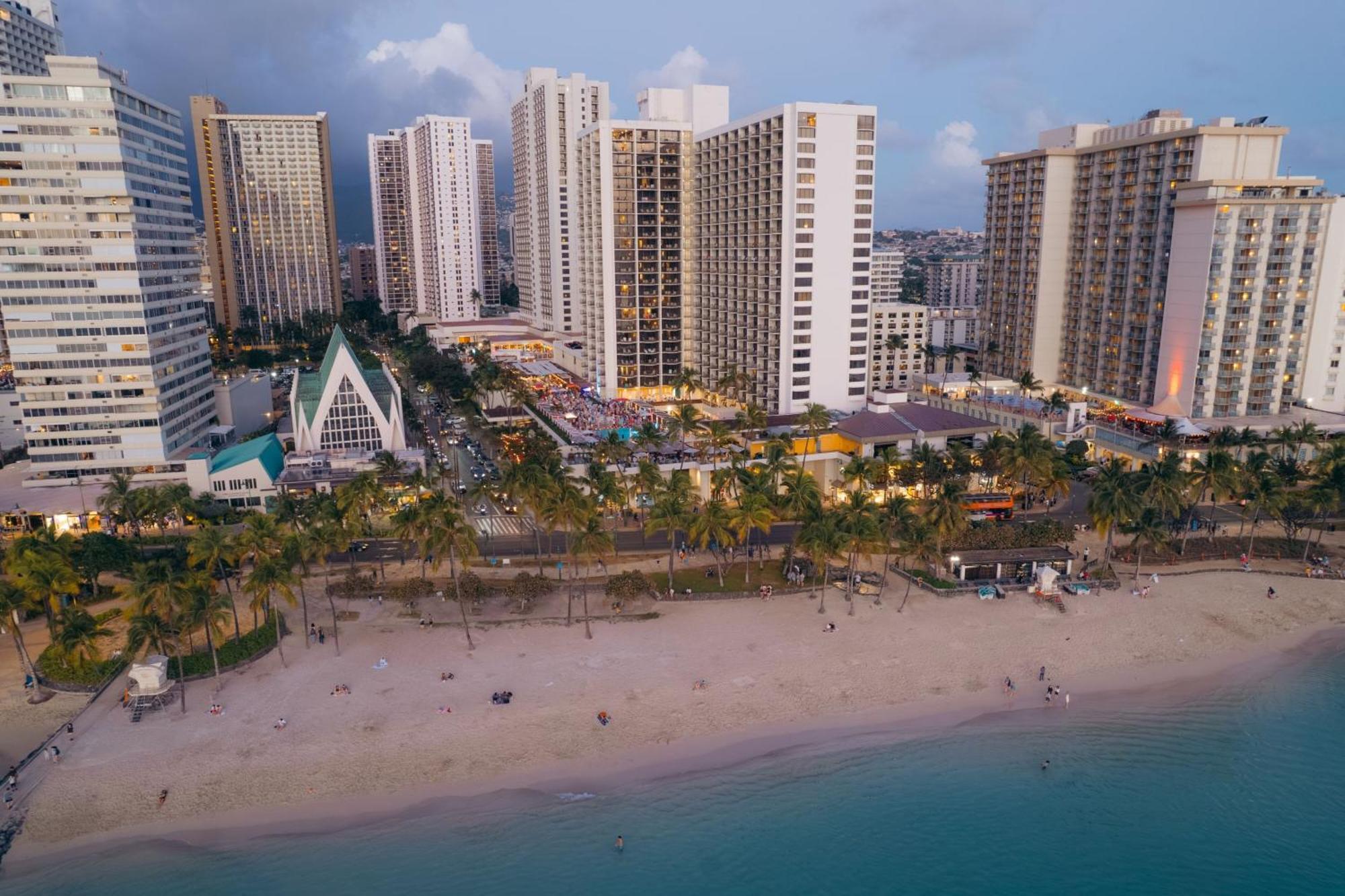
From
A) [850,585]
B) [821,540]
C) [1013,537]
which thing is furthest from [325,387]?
[1013,537]

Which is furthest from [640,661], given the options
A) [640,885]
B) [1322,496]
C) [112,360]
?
[112,360]

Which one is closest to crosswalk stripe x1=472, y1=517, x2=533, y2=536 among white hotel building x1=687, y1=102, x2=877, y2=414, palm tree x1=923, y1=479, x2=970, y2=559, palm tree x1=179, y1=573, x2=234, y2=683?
palm tree x1=179, y1=573, x2=234, y2=683

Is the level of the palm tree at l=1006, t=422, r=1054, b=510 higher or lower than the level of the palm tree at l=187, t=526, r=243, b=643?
higher

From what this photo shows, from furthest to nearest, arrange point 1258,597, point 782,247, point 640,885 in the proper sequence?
point 782,247
point 1258,597
point 640,885

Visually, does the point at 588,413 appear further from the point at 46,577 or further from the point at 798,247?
the point at 46,577

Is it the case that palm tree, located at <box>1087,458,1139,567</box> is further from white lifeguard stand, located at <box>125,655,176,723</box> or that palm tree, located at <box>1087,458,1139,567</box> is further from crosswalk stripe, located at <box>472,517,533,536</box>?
white lifeguard stand, located at <box>125,655,176,723</box>

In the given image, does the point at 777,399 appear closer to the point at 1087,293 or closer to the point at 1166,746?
the point at 1087,293

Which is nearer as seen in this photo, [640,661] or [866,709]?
[866,709]
